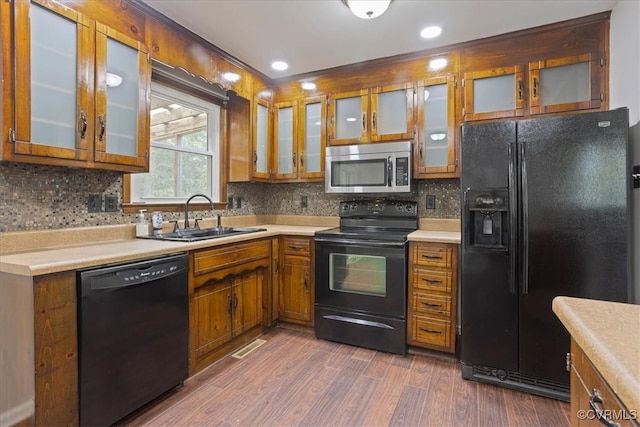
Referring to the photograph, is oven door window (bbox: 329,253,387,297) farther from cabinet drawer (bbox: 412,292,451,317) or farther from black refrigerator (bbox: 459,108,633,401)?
black refrigerator (bbox: 459,108,633,401)

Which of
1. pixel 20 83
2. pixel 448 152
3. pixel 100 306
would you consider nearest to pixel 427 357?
pixel 448 152

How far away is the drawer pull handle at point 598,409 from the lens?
27.0 inches

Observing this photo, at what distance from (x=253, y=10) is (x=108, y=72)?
1031mm

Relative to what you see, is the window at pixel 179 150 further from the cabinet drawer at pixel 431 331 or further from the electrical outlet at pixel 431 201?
the cabinet drawer at pixel 431 331

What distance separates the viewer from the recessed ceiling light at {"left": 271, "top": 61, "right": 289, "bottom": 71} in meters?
3.13

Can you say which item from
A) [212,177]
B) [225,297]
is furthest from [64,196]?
[212,177]

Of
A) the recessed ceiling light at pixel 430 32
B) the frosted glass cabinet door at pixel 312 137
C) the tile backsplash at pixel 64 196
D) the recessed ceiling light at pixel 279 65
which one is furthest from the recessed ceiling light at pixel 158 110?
the recessed ceiling light at pixel 430 32

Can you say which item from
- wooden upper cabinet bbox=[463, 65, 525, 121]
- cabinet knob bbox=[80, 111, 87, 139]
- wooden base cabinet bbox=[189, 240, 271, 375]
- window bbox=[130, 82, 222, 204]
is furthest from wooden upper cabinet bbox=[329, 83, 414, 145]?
cabinet knob bbox=[80, 111, 87, 139]

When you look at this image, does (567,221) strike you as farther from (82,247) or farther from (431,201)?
(82,247)

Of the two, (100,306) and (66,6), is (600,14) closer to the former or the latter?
(66,6)

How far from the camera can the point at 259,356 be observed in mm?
2529

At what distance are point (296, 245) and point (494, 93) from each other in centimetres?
210

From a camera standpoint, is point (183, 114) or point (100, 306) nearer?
point (100, 306)

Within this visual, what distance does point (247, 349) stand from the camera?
8.67 ft
